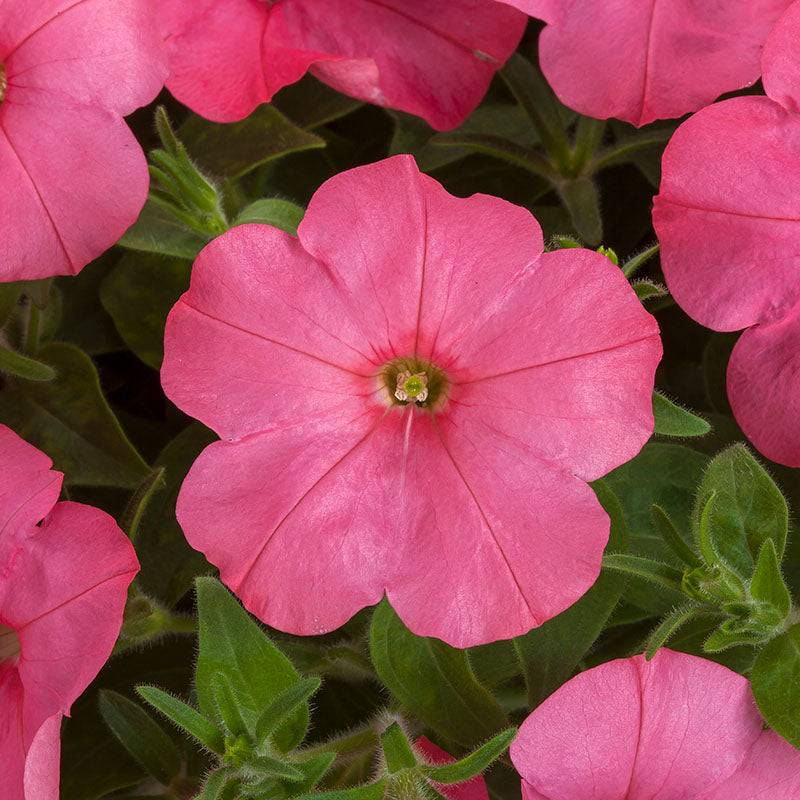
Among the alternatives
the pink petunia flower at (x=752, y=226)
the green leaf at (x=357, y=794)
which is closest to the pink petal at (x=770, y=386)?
the pink petunia flower at (x=752, y=226)

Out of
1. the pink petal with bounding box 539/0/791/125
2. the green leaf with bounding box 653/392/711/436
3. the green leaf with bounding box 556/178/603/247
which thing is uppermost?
the pink petal with bounding box 539/0/791/125

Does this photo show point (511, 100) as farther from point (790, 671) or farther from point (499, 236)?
point (790, 671)

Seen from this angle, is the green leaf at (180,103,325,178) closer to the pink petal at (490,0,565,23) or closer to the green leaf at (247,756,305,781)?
the pink petal at (490,0,565,23)

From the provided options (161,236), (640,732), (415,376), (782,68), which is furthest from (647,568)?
(161,236)

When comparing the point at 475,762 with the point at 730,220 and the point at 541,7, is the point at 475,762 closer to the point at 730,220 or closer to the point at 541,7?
the point at 730,220

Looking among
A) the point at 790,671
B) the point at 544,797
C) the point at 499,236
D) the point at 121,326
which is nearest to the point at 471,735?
the point at 544,797

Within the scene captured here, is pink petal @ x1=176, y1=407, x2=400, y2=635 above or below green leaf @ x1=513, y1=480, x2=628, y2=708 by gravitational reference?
above

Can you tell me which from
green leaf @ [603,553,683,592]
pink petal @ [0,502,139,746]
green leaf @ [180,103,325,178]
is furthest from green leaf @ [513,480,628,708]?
green leaf @ [180,103,325,178]
